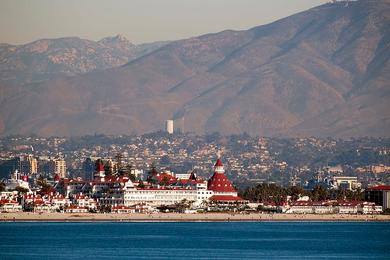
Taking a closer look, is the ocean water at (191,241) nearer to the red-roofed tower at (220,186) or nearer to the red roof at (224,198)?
the red roof at (224,198)

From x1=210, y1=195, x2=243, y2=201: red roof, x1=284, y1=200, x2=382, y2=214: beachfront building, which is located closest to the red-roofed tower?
x1=210, y1=195, x2=243, y2=201: red roof

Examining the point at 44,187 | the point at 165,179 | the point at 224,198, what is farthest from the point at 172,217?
the point at 44,187

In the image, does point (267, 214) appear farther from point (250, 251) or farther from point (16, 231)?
point (250, 251)

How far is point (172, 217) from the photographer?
138 meters

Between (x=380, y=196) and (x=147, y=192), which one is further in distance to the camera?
(x=380, y=196)

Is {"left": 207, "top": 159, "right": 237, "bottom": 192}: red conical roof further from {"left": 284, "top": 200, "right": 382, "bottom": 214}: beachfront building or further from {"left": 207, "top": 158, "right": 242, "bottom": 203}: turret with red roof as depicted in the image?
{"left": 284, "top": 200, "right": 382, "bottom": 214}: beachfront building

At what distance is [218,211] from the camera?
5684 inches

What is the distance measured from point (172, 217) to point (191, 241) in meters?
36.7

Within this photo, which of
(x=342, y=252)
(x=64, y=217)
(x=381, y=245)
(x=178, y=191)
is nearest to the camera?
(x=342, y=252)

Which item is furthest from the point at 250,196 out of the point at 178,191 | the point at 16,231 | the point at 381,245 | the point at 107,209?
the point at 381,245

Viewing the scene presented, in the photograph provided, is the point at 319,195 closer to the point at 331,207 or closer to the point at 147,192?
the point at 331,207

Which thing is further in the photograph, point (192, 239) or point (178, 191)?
point (178, 191)

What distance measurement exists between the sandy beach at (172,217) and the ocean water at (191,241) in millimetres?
3443

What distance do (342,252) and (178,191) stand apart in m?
59.9
